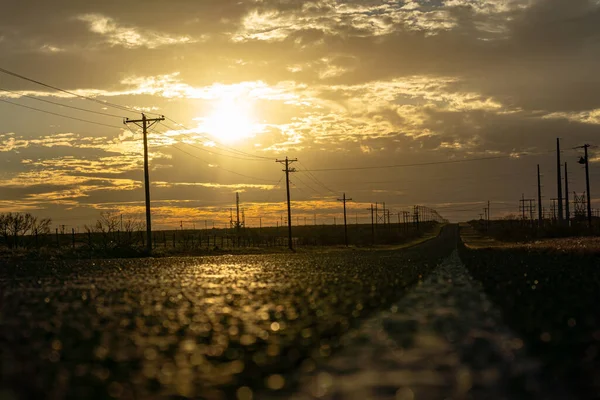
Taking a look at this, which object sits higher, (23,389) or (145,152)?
(145,152)

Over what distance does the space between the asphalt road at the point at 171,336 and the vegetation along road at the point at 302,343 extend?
0.09ft

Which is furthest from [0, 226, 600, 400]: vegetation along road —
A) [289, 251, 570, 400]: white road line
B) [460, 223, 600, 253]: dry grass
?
[460, 223, 600, 253]: dry grass

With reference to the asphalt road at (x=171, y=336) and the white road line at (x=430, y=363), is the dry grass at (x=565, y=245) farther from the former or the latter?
the white road line at (x=430, y=363)

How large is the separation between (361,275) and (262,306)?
11867 millimetres

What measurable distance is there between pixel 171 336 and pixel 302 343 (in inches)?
91.5

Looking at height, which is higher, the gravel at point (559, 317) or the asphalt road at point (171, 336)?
the asphalt road at point (171, 336)

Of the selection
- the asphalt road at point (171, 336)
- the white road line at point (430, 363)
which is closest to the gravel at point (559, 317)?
the white road line at point (430, 363)

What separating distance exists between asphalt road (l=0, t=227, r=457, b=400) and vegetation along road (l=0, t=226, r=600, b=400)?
0.09ft

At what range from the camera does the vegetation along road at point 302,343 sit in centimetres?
812

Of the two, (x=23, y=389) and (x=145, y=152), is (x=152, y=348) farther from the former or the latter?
(x=145, y=152)

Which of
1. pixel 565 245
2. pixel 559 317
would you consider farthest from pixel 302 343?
pixel 565 245

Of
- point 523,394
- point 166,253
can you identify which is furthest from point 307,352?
point 166,253

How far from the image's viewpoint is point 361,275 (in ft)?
91.7

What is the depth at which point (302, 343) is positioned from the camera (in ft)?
36.6
